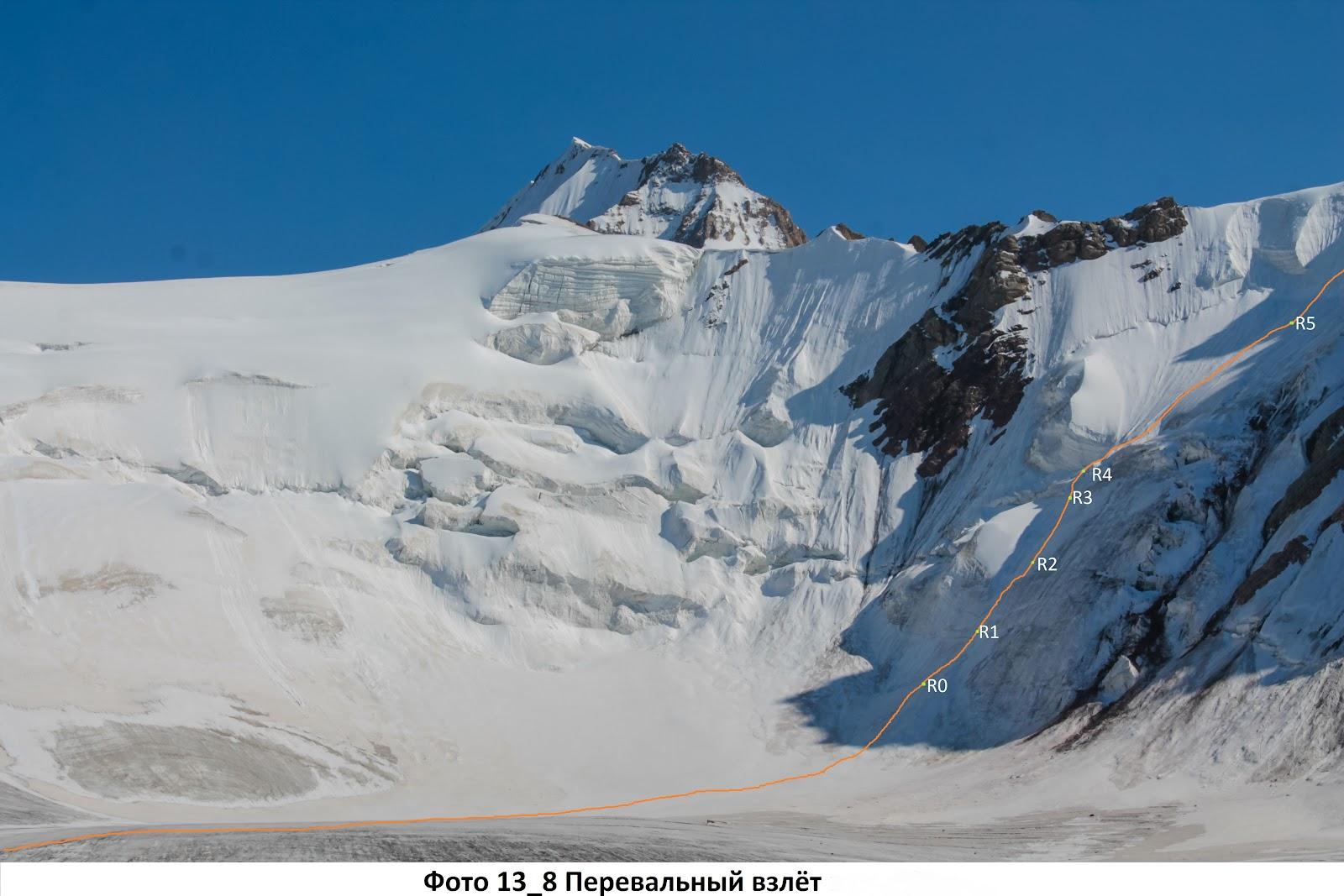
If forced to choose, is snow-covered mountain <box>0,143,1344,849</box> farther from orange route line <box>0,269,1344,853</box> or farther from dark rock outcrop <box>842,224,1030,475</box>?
orange route line <box>0,269,1344,853</box>

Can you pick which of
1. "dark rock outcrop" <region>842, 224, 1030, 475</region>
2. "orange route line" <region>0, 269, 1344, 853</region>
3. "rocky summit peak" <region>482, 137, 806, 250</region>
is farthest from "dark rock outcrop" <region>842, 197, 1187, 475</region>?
"rocky summit peak" <region>482, 137, 806, 250</region>

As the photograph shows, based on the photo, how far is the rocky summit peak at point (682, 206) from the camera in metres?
108

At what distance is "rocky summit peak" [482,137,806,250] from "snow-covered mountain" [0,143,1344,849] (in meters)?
26.4

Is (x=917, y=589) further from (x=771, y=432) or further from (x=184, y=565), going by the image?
(x=184, y=565)

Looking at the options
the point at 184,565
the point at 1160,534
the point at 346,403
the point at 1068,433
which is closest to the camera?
the point at 1160,534

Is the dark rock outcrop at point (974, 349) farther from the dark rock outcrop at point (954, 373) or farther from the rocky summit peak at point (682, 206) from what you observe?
the rocky summit peak at point (682, 206)

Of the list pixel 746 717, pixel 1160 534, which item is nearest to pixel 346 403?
pixel 746 717

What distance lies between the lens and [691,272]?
81312 mm

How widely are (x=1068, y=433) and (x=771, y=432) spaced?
1552 centimetres

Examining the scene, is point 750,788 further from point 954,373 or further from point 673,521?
point 954,373

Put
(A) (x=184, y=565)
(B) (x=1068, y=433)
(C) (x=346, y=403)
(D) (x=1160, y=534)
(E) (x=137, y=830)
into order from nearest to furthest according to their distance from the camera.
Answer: (E) (x=137, y=830) → (D) (x=1160, y=534) → (A) (x=184, y=565) → (B) (x=1068, y=433) → (C) (x=346, y=403)

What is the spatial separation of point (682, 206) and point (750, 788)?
71.8m

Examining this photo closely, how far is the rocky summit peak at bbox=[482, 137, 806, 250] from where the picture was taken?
108062mm

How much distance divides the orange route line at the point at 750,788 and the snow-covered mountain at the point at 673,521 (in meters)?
0.66
